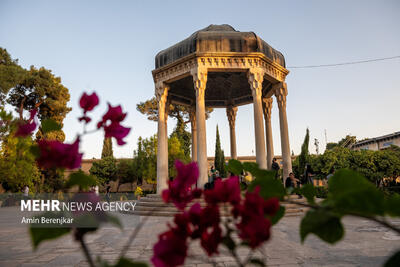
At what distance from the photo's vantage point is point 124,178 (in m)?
31.5

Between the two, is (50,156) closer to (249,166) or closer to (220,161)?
(249,166)

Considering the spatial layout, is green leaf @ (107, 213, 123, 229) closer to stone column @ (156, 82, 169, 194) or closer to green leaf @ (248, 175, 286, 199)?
green leaf @ (248, 175, 286, 199)

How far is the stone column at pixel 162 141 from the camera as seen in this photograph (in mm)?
14055

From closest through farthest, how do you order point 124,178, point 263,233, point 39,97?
point 263,233 → point 39,97 → point 124,178

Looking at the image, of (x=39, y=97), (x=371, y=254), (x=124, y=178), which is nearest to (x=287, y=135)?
(x=371, y=254)

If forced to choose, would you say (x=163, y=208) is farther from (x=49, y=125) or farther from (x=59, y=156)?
(x=59, y=156)

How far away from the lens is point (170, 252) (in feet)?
2.28

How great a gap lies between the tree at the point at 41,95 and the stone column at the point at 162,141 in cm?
1554

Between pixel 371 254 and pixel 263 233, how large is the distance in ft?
17.1

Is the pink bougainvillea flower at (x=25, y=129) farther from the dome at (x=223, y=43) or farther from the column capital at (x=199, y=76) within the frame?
the dome at (x=223, y=43)

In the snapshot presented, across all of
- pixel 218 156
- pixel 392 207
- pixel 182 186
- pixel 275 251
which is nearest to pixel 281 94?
pixel 218 156

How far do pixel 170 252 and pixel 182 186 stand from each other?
197mm

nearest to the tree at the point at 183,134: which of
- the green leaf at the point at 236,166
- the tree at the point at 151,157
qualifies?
the tree at the point at 151,157

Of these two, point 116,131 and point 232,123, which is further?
point 232,123
